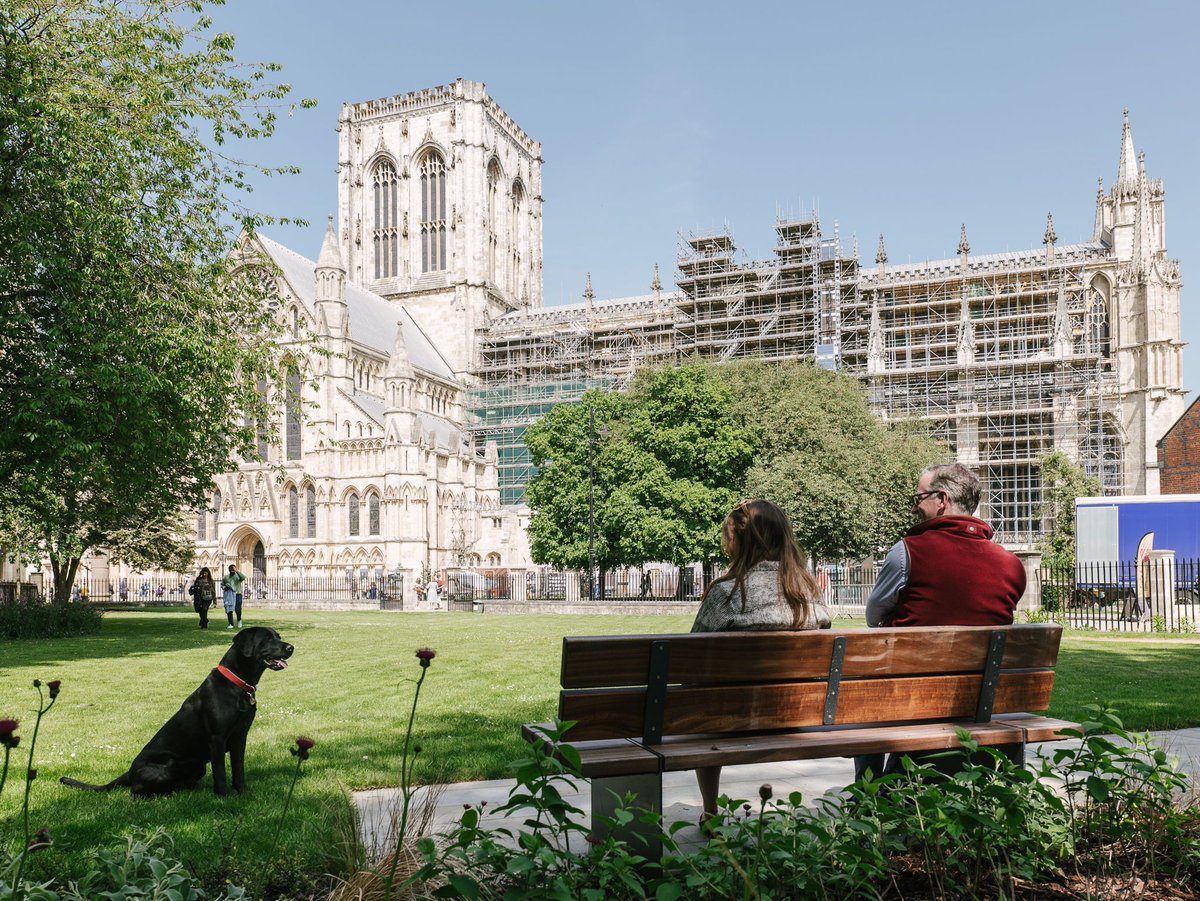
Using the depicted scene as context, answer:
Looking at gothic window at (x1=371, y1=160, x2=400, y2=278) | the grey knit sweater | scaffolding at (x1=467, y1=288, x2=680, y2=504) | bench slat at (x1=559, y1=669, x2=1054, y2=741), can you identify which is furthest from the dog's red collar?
gothic window at (x1=371, y1=160, x2=400, y2=278)

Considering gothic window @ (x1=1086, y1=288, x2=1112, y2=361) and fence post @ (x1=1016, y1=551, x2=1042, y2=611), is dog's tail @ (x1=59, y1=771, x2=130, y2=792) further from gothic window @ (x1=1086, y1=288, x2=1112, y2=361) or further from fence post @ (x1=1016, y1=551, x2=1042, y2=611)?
gothic window @ (x1=1086, y1=288, x2=1112, y2=361)

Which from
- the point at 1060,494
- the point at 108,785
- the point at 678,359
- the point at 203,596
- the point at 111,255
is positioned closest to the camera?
the point at 108,785

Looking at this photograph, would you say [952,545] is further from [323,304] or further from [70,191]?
[323,304]

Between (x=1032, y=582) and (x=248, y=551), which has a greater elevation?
(x=1032, y=582)

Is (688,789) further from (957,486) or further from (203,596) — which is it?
(203,596)

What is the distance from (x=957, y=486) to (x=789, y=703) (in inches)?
57.6

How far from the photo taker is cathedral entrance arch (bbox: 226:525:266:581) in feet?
163

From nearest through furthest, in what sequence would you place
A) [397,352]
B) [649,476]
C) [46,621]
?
[46,621], [649,476], [397,352]

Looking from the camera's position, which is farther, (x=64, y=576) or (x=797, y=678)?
(x=64, y=576)

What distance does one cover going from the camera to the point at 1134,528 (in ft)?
80.8

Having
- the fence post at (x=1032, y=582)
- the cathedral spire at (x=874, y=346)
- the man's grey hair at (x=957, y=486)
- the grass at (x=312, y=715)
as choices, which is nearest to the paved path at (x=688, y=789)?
the grass at (x=312, y=715)

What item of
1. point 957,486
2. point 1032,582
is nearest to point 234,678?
point 957,486

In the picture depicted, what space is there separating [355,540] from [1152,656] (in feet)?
135

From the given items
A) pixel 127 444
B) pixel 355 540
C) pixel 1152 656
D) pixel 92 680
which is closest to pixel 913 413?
pixel 355 540
